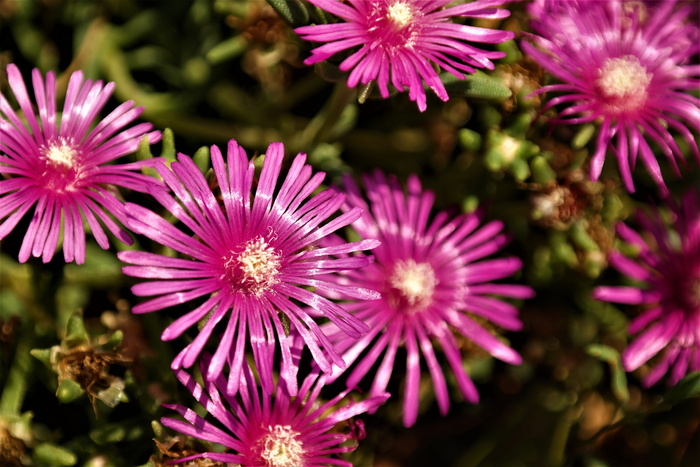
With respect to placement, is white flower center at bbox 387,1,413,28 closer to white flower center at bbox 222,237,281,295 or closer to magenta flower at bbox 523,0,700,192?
magenta flower at bbox 523,0,700,192

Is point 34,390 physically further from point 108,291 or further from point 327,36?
point 327,36

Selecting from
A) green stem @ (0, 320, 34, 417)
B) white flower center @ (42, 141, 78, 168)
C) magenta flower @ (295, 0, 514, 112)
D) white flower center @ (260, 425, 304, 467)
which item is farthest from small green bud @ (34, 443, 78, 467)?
magenta flower @ (295, 0, 514, 112)

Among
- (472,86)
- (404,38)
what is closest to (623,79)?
(472,86)

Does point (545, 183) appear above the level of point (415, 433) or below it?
above

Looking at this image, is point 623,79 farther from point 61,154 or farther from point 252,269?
point 61,154

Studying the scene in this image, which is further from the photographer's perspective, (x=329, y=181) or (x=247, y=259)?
(x=329, y=181)

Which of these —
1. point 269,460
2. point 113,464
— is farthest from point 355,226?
point 113,464

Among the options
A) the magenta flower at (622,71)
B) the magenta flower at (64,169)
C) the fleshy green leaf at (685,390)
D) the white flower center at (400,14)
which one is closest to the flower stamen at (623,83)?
the magenta flower at (622,71)
